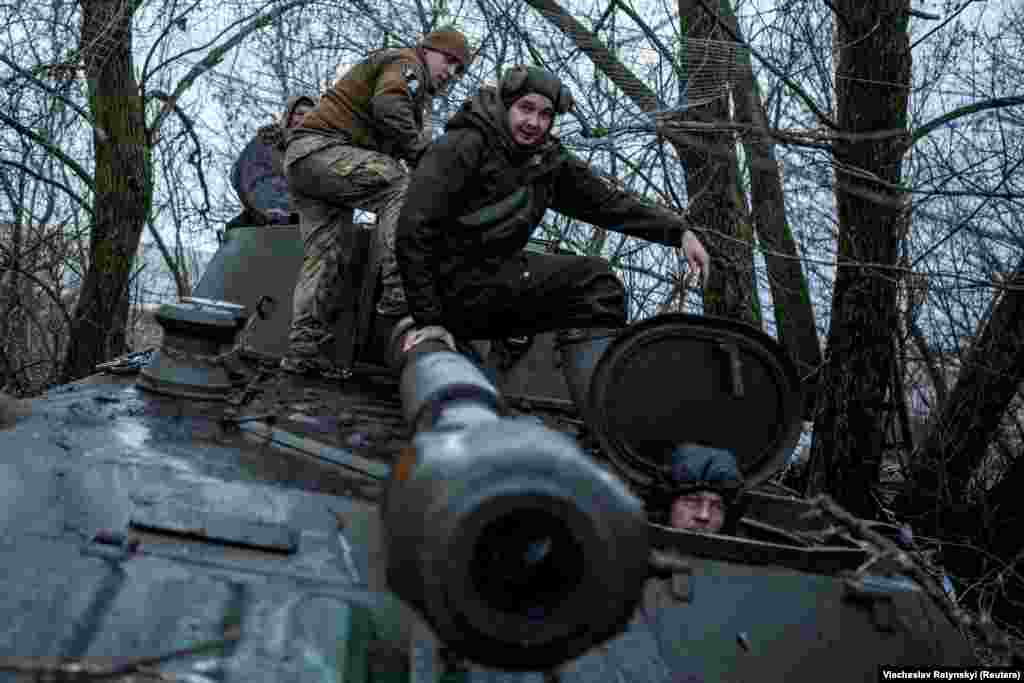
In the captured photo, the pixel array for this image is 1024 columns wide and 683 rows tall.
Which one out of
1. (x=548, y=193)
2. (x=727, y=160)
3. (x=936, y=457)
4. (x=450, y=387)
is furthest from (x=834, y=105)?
(x=450, y=387)

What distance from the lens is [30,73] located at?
1020 cm

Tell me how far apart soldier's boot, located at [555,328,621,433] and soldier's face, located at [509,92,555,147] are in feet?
2.18

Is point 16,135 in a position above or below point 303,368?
above

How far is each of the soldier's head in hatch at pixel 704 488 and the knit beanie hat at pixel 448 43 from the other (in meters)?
2.60

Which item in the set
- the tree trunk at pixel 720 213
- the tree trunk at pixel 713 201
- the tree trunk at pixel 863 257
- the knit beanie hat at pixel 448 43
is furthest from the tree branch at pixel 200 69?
the knit beanie hat at pixel 448 43

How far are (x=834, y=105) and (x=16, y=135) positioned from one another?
6987 millimetres

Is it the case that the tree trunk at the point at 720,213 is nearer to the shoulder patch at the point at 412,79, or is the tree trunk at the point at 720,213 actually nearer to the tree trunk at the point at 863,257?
the tree trunk at the point at 863,257

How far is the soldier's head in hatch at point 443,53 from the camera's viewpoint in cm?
589

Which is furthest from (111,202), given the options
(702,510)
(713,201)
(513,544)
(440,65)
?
(513,544)

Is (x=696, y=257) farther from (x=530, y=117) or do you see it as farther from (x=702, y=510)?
(x=702, y=510)

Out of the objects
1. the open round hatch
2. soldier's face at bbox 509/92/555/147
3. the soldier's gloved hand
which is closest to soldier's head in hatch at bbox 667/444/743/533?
the open round hatch

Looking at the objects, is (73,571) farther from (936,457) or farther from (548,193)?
(936,457)

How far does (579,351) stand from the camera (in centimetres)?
445

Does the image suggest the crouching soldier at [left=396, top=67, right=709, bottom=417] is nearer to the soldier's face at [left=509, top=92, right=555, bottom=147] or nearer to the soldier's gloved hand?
the soldier's face at [left=509, top=92, right=555, bottom=147]
